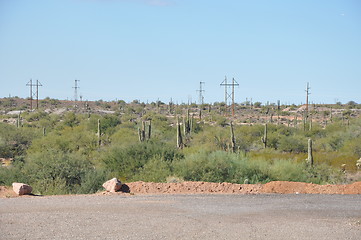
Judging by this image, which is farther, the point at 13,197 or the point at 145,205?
the point at 13,197

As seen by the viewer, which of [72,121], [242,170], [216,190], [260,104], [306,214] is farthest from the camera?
[260,104]

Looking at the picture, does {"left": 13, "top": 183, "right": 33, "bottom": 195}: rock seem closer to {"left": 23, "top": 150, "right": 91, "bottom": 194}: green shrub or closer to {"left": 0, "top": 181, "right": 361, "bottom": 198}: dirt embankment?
{"left": 23, "top": 150, "right": 91, "bottom": 194}: green shrub

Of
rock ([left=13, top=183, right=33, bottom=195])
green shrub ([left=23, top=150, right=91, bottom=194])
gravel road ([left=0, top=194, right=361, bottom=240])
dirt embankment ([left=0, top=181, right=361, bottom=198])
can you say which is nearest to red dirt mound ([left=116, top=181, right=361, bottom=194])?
dirt embankment ([left=0, top=181, right=361, bottom=198])

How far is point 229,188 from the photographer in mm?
21891

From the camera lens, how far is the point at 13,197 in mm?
18531

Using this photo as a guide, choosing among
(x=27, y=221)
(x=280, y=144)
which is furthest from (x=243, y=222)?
(x=280, y=144)

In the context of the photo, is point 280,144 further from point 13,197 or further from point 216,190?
point 13,197

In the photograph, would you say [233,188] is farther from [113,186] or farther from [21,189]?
[21,189]

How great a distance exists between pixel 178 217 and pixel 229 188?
705 centimetres

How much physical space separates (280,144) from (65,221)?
38920mm

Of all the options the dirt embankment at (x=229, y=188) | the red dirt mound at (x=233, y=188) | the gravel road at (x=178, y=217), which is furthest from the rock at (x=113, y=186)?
the gravel road at (x=178, y=217)

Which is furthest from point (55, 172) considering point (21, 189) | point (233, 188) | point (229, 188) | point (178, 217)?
point (178, 217)

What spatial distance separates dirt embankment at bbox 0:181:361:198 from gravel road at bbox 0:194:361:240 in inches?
75.7

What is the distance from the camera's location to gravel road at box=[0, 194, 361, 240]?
13.2 meters
